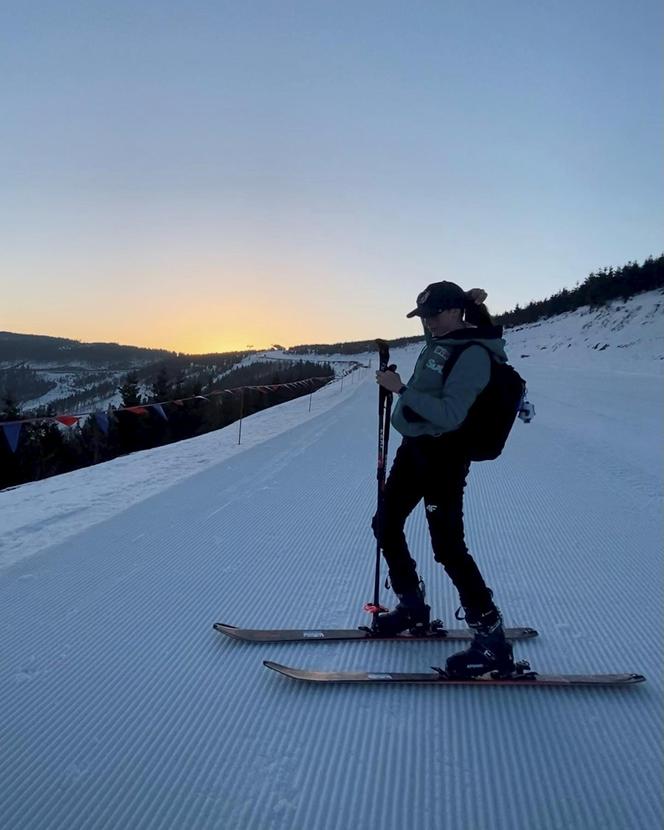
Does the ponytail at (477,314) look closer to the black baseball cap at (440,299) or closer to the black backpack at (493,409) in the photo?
the black baseball cap at (440,299)

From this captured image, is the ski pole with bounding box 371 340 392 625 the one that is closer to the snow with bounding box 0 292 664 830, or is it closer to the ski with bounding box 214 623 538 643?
the ski with bounding box 214 623 538 643

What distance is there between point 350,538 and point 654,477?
4.60 metres

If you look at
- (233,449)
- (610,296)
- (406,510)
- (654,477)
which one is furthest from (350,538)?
(610,296)

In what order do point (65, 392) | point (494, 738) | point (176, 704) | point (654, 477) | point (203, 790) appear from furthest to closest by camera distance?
point (65, 392) → point (654, 477) → point (176, 704) → point (494, 738) → point (203, 790)

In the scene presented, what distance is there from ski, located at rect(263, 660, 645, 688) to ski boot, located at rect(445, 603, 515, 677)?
1.3 inches

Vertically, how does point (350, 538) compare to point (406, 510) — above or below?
below

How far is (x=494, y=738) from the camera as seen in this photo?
226 centimetres

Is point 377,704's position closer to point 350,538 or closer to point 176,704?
point 176,704

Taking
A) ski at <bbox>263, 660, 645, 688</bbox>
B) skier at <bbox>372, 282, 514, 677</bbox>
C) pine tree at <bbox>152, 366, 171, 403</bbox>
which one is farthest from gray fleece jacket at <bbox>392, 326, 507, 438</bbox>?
pine tree at <bbox>152, 366, 171, 403</bbox>

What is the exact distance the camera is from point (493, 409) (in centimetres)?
245

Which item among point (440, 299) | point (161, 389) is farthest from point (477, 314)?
point (161, 389)

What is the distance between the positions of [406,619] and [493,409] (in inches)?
55.6

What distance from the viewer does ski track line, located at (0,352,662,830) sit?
1.93m

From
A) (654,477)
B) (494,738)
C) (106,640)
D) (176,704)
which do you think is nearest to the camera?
(494,738)
